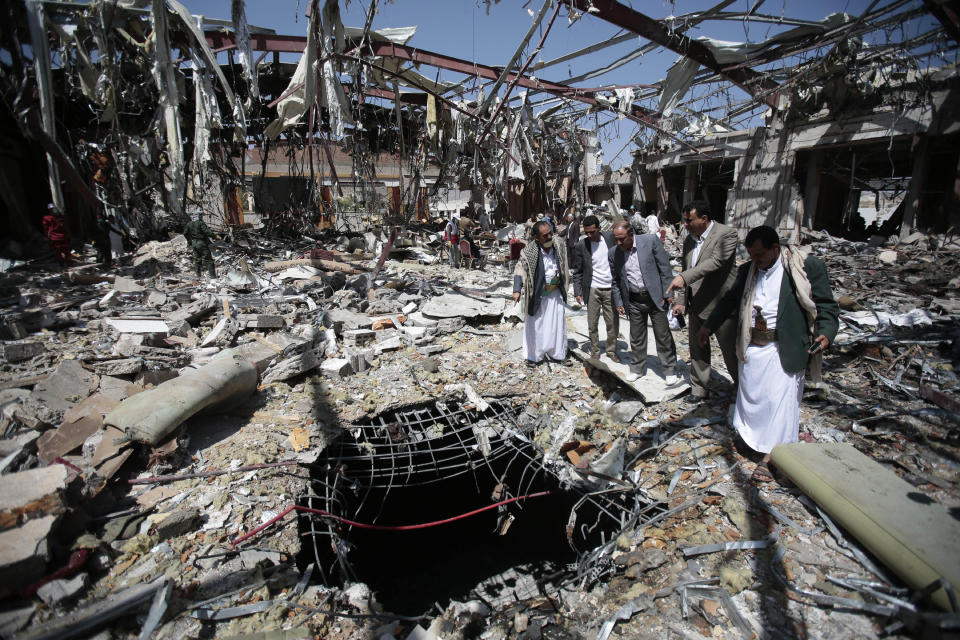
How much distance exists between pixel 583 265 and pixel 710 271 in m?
1.41

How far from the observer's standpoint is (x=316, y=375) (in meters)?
5.08

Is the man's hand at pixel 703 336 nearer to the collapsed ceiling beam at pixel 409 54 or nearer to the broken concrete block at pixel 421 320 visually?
the broken concrete block at pixel 421 320

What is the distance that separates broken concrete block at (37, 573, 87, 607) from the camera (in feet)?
6.83

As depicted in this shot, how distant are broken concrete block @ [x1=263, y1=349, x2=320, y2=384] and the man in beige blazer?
390cm

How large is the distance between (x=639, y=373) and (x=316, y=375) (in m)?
3.70

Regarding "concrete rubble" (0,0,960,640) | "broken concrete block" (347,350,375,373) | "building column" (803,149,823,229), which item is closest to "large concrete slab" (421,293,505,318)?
"concrete rubble" (0,0,960,640)

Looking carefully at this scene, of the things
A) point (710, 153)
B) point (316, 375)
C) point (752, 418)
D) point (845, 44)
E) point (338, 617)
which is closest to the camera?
point (338, 617)

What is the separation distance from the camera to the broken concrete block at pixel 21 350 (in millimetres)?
4813

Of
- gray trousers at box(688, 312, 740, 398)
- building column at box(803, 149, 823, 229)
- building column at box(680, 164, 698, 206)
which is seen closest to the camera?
gray trousers at box(688, 312, 740, 398)

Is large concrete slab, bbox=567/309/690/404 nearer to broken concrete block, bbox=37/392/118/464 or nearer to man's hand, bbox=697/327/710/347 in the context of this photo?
man's hand, bbox=697/327/710/347

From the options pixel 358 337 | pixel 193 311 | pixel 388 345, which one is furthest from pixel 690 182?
pixel 193 311

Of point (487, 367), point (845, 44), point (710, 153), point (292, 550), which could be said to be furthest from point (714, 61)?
point (292, 550)

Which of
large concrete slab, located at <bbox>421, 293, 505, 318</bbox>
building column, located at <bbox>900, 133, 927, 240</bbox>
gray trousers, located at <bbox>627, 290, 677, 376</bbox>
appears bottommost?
large concrete slab, located at <bbox>421, 293, 505, 318</bbox>

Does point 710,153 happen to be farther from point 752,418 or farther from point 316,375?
point 316,375
